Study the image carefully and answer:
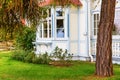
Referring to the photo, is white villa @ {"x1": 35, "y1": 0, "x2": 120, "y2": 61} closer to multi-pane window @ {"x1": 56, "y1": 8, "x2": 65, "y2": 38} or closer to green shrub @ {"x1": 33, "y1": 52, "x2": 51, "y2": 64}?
multi-pane window @ {"x1": 56, "y1": 8, "x2": 65, "y2": 38}

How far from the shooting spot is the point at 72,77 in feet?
45.5

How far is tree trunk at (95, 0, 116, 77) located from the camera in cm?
1351

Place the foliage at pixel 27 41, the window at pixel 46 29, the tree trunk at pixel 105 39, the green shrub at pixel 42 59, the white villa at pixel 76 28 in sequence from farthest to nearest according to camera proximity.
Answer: the foliage at pixel 27 41 → the window at pixel 46 29 → the white villa at pixel 76 28 → the green shrub at pixel 42 59 → the tree trunk at pixel 105 39

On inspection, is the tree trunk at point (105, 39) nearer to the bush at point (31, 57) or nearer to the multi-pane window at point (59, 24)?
the bush at point (31, 57)

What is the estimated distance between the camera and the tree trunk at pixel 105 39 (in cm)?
1351

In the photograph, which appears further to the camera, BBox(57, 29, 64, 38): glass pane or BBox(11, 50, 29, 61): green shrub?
BBox(57, 29, 64, 38): glass pane

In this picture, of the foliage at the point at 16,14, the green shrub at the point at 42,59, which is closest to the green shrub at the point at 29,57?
the green shrub at the point at 42,59

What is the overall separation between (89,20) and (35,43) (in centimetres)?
462

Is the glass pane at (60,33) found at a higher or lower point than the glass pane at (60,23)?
lower

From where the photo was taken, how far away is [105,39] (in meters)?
13.5

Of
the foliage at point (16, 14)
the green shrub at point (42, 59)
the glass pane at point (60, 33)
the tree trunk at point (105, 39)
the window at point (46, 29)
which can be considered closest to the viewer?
the foliage at point (16, 14)

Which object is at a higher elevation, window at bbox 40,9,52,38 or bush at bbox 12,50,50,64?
window at bbox 40,9,52,38

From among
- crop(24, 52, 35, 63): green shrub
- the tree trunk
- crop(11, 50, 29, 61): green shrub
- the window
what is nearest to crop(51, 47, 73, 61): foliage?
crop(24, 52, 35, 63): green shrub

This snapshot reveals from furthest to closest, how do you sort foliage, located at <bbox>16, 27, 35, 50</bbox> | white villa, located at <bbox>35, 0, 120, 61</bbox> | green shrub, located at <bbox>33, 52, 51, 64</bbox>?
1. foliage, located at <bbox>16, 27, 35, 50</bbox>
2. white villa, located at <bbox>35, 0, 120, 61</bbox>
3. green shrub, located at <bbox>33, 52, 51, 64</bbox>
